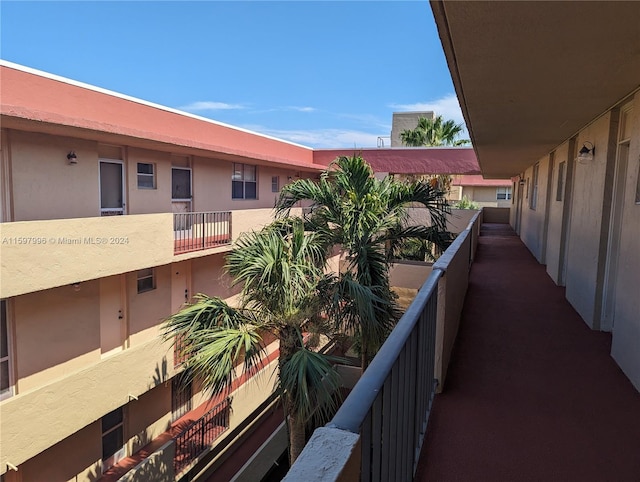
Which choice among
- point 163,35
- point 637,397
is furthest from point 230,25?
point 637,397

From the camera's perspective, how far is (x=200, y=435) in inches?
432

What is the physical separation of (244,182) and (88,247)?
30.5 feet

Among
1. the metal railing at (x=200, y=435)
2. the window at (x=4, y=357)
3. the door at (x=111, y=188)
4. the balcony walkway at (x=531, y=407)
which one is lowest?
the metal railing at (x=200, y=435)

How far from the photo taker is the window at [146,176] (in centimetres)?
1196

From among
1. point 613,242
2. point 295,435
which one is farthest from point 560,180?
point 295,435

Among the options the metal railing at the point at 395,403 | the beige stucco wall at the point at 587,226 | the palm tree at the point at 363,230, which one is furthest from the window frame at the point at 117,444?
the beige stucco wall at the point at 587,226

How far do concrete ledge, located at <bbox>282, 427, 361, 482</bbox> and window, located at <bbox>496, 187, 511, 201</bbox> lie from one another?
40.1 meters

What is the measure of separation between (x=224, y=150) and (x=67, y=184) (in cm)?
499

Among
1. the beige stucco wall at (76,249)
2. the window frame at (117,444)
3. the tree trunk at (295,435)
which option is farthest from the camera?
the window frame at (117,444)

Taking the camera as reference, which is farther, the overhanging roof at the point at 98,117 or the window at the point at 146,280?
the window at the point at 146,280

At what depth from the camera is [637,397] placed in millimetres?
4098

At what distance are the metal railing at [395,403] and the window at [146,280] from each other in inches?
386

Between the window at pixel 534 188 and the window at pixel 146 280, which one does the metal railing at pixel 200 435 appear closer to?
the window at pixel 146 280

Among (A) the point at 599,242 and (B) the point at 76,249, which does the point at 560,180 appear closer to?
(A) the point at 599,242
